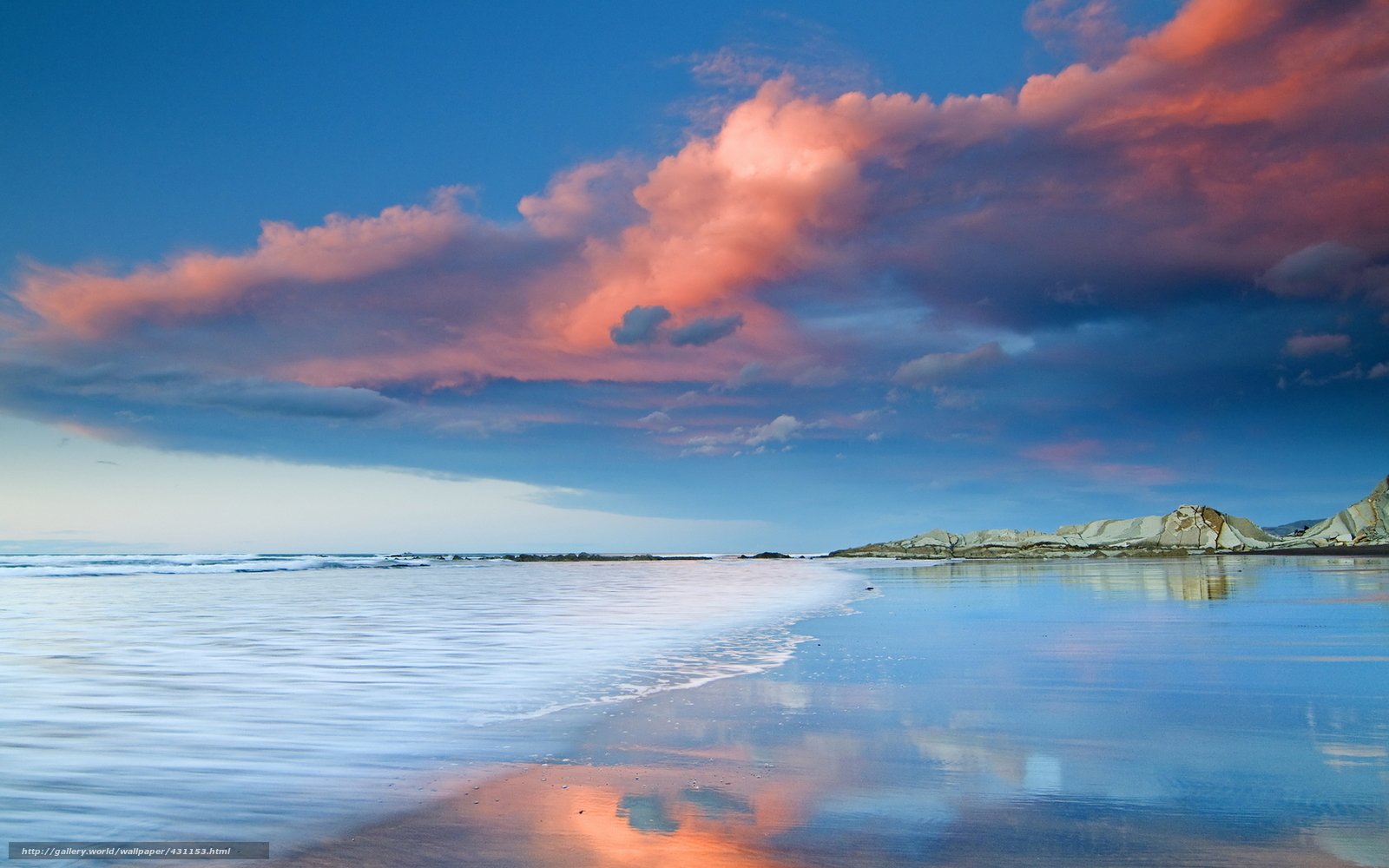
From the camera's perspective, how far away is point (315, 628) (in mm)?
17953

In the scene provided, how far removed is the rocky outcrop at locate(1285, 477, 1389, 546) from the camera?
73.3 m

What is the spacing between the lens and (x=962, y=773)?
244 inches

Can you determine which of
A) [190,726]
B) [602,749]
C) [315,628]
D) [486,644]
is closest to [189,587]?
[315,628]

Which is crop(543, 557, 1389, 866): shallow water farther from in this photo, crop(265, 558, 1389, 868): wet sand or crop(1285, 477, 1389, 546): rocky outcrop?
crop(1285, 477, 1389, 546): rocky outcrop

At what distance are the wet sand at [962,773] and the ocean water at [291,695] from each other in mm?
847

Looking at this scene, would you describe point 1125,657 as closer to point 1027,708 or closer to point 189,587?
point 1027,708

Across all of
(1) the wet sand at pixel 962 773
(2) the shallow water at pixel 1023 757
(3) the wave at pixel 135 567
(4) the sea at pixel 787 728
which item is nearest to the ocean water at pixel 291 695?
(4) the sea at pixel 787 728

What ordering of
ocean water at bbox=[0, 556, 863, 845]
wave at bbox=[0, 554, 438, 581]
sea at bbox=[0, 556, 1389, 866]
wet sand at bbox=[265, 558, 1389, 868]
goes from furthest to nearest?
wave at bbox=[0, 554, 438, 581], ocean water at bbox=[0, 556, 863, 845], sea at bbox=[0, 556, 1389, 866], wet sand at bbox=[265, 558, 1389, 868]

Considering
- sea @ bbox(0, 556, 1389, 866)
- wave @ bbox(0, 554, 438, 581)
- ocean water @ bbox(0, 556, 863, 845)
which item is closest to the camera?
sea @ bbox(0, 556, 1389, 866)

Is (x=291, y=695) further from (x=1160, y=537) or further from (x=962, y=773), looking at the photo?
(x=1160, y=537)

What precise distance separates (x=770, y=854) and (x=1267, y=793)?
346cm

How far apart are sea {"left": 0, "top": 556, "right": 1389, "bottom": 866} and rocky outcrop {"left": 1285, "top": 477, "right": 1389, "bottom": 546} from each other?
233 ft

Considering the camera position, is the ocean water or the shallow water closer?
the shallow water

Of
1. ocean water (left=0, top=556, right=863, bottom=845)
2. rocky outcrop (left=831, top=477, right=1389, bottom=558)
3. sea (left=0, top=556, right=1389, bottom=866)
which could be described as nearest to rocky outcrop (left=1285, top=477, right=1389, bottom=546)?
rocky outcrop (left=831, top=477, right=1389, bottom=558)
